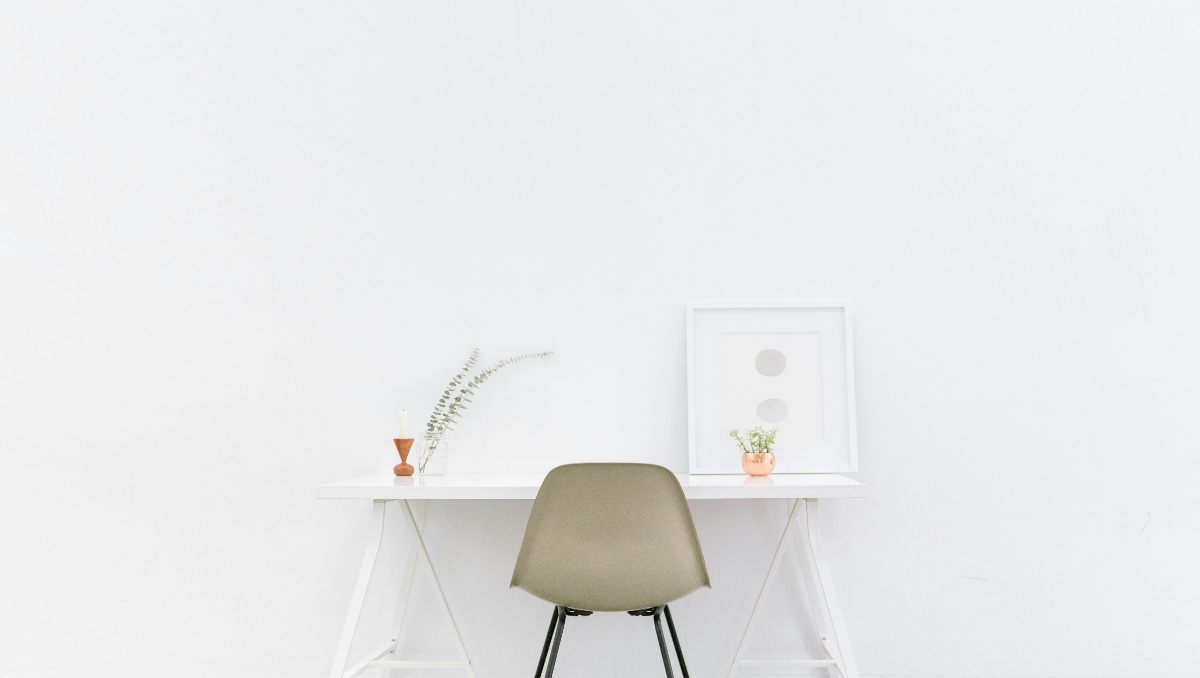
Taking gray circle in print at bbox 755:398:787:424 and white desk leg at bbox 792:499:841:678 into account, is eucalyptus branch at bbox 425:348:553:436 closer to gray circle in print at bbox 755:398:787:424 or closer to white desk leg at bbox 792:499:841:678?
gray circle in print at bbox 755:398:787:424

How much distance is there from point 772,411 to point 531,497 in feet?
2.72

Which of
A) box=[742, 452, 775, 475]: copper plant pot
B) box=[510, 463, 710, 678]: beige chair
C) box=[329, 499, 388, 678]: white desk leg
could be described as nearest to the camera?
box=[510, 463, 710, 678]: beige chair

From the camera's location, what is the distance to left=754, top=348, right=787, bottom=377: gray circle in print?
2.39 m

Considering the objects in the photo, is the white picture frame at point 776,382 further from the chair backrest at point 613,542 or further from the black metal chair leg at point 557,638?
the black metal chair leg at point 557,638

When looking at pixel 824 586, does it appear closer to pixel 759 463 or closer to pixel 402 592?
pixel 759 463

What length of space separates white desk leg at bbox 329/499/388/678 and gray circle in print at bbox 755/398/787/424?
1.15 metres

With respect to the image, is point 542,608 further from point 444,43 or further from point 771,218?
point 444,43

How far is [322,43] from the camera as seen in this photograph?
8.59 ft

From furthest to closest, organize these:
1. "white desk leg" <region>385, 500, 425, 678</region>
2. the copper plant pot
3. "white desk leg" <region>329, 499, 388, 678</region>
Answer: "white desk leg" <region>385, 500, 425, 678</region> → the copper plant pot → "white desk leg" <region>329, 499, 388, 678</region>

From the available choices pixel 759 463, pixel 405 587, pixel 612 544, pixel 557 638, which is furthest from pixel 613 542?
pixel 405 587

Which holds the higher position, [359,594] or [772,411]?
[772,411]

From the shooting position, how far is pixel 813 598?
238 centimetres

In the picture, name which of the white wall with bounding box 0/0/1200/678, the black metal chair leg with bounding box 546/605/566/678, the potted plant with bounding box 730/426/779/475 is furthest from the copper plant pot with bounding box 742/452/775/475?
the black metal chair leg with bounding box 546/605/566/678

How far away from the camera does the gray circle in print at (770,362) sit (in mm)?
2391
